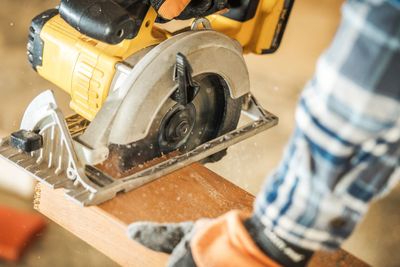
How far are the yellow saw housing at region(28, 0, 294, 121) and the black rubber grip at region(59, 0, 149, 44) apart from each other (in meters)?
0.08

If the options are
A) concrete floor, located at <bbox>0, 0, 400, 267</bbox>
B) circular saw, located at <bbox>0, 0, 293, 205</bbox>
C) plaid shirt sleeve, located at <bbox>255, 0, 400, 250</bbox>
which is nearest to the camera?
plaid shirt sleeve, located at <bbox>255, 0, 400, 250</bbox>

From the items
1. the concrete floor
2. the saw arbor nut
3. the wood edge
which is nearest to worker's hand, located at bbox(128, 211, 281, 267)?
the wood edge

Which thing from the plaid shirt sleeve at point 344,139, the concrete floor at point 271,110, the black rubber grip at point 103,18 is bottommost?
the concrete floor at point 271,110

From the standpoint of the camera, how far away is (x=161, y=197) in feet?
5.95

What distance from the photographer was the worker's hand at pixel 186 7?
6.00 feet

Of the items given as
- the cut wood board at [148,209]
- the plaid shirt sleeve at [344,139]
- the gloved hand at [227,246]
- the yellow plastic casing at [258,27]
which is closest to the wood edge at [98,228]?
the cut wood board at [148,209]

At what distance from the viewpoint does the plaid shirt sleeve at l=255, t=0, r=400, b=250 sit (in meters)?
0.96

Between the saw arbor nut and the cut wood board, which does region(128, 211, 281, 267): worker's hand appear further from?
the saw arbor nut

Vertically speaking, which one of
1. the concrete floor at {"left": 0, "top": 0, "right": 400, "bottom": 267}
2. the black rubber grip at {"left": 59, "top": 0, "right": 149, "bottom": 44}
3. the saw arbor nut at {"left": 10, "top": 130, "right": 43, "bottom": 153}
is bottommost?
the concrete floor at {"left": 0, "top": 0, "right": 400, "bottom": 267}

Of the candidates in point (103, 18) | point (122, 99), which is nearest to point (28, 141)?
point (122, 99)

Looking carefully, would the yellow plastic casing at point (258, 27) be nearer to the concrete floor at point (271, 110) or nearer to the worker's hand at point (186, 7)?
the worker's hand at point (186, 7)

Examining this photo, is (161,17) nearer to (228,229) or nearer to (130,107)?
(130,107)

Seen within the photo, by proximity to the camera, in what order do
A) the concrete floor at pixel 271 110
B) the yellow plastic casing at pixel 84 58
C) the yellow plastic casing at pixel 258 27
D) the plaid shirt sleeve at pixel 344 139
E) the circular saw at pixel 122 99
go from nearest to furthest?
1. the plaid shirt sleeve at pixel 344 139
2. the circular saw at pixel 122 99
3. the yellow plastic casing at pixel 84 58
4. the yellow plastic casing at pixel 258 27
5. the concrete floor at pixel 271 110

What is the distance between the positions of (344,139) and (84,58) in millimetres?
1141
